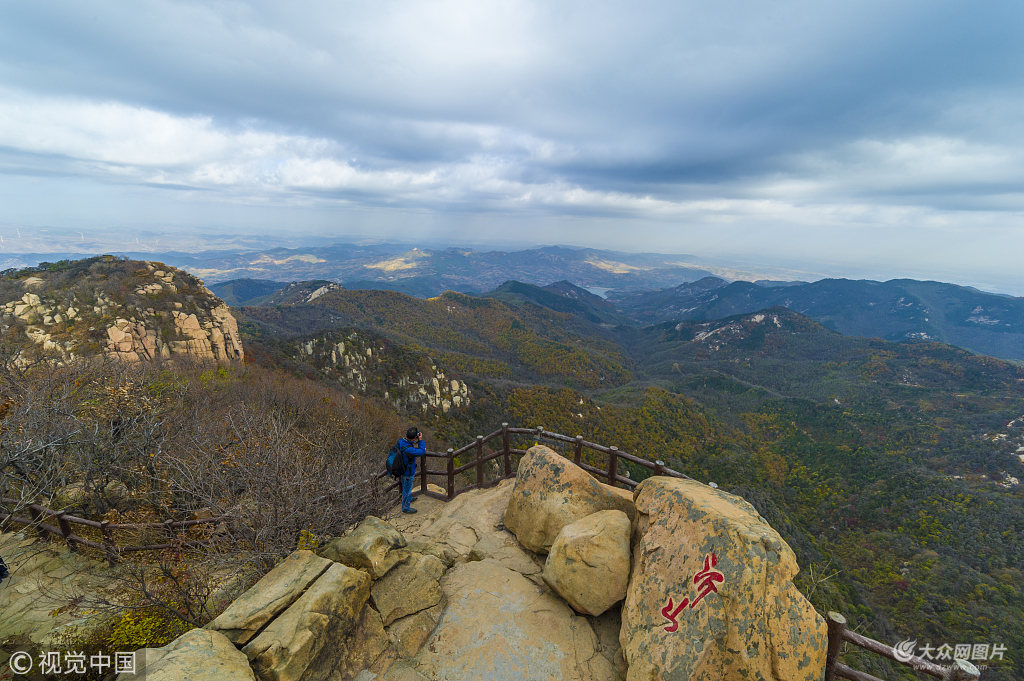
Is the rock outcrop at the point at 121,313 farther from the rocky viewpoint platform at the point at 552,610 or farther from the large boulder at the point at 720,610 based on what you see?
the large boulder at the point at 720,610

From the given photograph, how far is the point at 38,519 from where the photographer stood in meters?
6.80

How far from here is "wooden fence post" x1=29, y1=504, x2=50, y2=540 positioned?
22.4ft

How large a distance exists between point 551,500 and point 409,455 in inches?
140

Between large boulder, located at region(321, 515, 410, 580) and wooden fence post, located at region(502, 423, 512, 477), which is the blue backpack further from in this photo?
large boulder, located at region(321, 515, 410, 580)

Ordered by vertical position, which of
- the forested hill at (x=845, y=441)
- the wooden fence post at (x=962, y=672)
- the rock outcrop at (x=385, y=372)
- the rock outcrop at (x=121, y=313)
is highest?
the wooden fence post at (x=962, y=672)

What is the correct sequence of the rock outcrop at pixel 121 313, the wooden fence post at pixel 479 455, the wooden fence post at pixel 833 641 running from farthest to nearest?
the rock outcrop at pixel 121 313
the wooden fence post at pixel 479 455
the wooden fence post at pixel 833 641

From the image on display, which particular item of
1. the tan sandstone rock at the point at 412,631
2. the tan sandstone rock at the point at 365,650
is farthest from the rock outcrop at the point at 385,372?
the tan sandstone rock at the point at 365,650

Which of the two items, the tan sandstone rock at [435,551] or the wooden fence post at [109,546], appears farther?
the tan sandstone rock at [435,551]

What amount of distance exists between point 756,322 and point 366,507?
20255 centimetres

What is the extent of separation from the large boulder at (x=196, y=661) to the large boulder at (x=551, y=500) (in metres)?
4.58

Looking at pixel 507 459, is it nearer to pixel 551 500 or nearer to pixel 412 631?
pixel 551 500

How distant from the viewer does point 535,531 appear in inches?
286

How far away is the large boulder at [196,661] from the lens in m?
3.71

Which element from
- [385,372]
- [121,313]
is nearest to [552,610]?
[121,313]
